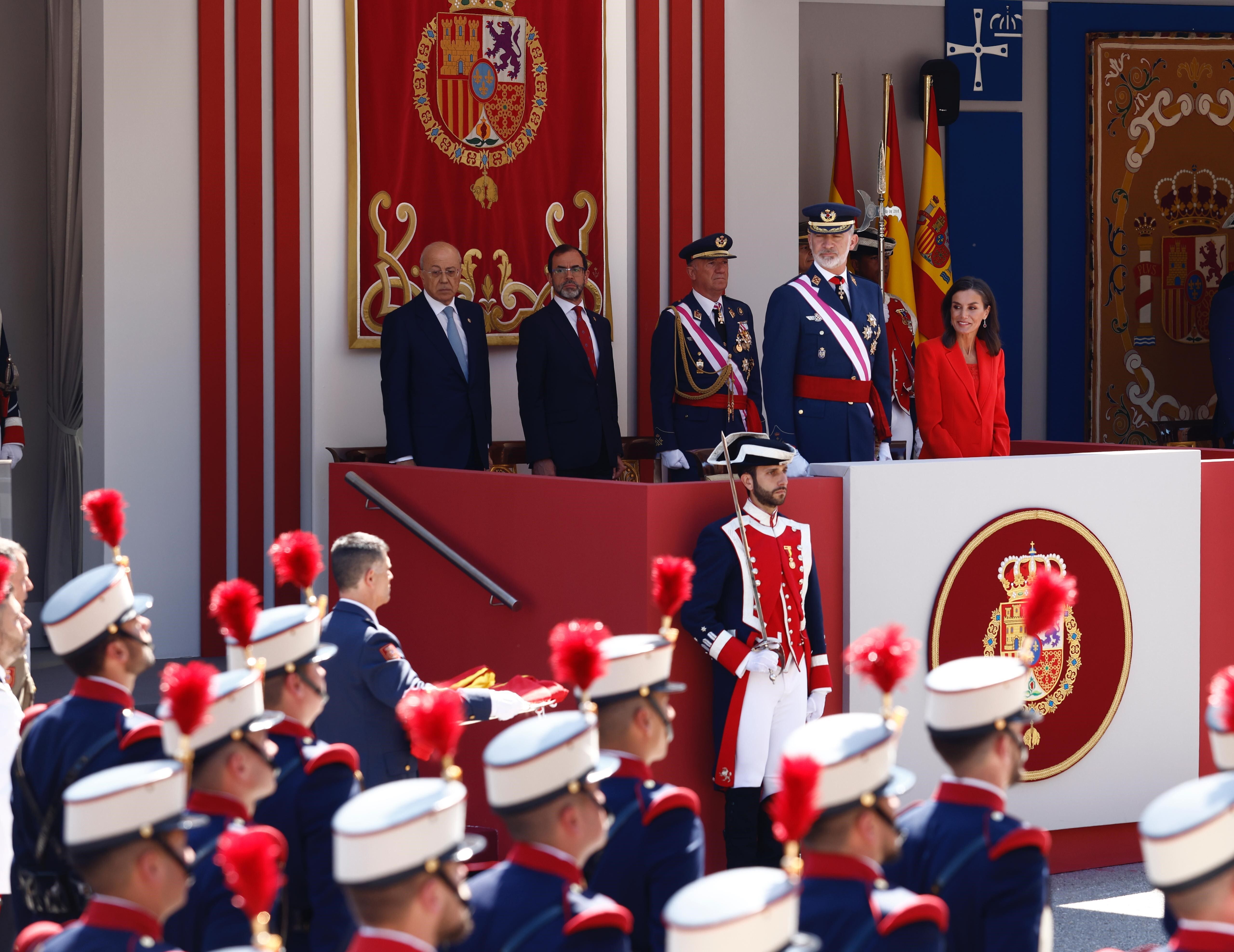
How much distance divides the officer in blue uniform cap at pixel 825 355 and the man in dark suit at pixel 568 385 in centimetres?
99

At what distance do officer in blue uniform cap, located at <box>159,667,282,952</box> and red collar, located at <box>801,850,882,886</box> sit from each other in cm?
92

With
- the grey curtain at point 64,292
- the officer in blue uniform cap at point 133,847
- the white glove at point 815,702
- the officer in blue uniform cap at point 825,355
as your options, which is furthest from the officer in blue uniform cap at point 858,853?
the grey curtain at point 64,292

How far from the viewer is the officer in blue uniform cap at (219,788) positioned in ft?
9.18

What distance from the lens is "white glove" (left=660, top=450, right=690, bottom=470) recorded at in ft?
21.2

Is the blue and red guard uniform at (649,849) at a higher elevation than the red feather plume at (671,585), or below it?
below

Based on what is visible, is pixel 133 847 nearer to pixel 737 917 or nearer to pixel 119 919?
pixel 119 919

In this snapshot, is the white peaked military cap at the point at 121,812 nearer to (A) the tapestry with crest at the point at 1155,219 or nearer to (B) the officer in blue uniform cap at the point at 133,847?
(B) the officer in blue uniform cap at the point at 133,847

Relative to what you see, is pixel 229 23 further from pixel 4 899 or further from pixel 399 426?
pixel 4 899

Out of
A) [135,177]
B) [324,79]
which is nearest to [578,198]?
[324,79]

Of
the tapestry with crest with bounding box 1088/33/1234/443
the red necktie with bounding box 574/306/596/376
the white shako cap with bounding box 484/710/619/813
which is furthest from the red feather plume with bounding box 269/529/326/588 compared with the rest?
the tapestry with crest with bounding box 1088/33/1234/443

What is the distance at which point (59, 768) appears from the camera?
3178 mm

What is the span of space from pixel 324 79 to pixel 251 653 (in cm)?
421

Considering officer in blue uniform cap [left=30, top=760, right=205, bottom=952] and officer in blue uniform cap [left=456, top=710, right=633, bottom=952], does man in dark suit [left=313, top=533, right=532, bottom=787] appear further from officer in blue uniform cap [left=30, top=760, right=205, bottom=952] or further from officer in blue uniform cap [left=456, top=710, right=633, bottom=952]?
officer in blue uniform cap [left=30, top=760, right=205, bottom=952]

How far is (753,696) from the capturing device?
468 cm
